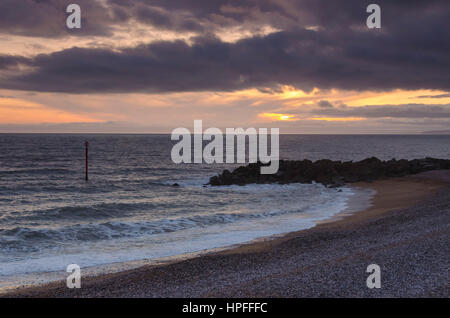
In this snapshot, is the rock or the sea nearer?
the sea

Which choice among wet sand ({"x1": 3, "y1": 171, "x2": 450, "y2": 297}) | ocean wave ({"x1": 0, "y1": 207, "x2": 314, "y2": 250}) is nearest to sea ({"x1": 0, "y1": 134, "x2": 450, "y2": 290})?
ocean wave ({"x1": 0, "y1": 207, "x2": 314, "y2": 250})

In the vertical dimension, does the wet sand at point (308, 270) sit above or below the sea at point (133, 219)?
above

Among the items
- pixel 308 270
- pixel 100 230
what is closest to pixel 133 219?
pixel 100 230

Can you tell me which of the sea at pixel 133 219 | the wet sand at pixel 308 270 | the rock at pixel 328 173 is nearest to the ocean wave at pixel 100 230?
the sea at pixel 133 219

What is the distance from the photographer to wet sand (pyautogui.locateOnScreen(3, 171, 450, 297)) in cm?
723

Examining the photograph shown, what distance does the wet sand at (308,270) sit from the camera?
7227 mm

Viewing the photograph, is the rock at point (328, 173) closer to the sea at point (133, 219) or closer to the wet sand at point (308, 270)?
the sea at point (133, 219)

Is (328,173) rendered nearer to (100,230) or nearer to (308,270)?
(100,230)

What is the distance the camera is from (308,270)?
8.38 m

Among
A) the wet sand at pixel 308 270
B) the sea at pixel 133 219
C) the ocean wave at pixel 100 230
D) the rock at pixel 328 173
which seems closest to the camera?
the wet sand at pixel 308 270

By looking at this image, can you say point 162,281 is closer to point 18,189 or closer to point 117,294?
point 117,294

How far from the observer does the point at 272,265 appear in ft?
30.7

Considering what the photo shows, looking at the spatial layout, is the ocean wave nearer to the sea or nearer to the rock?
the sea
